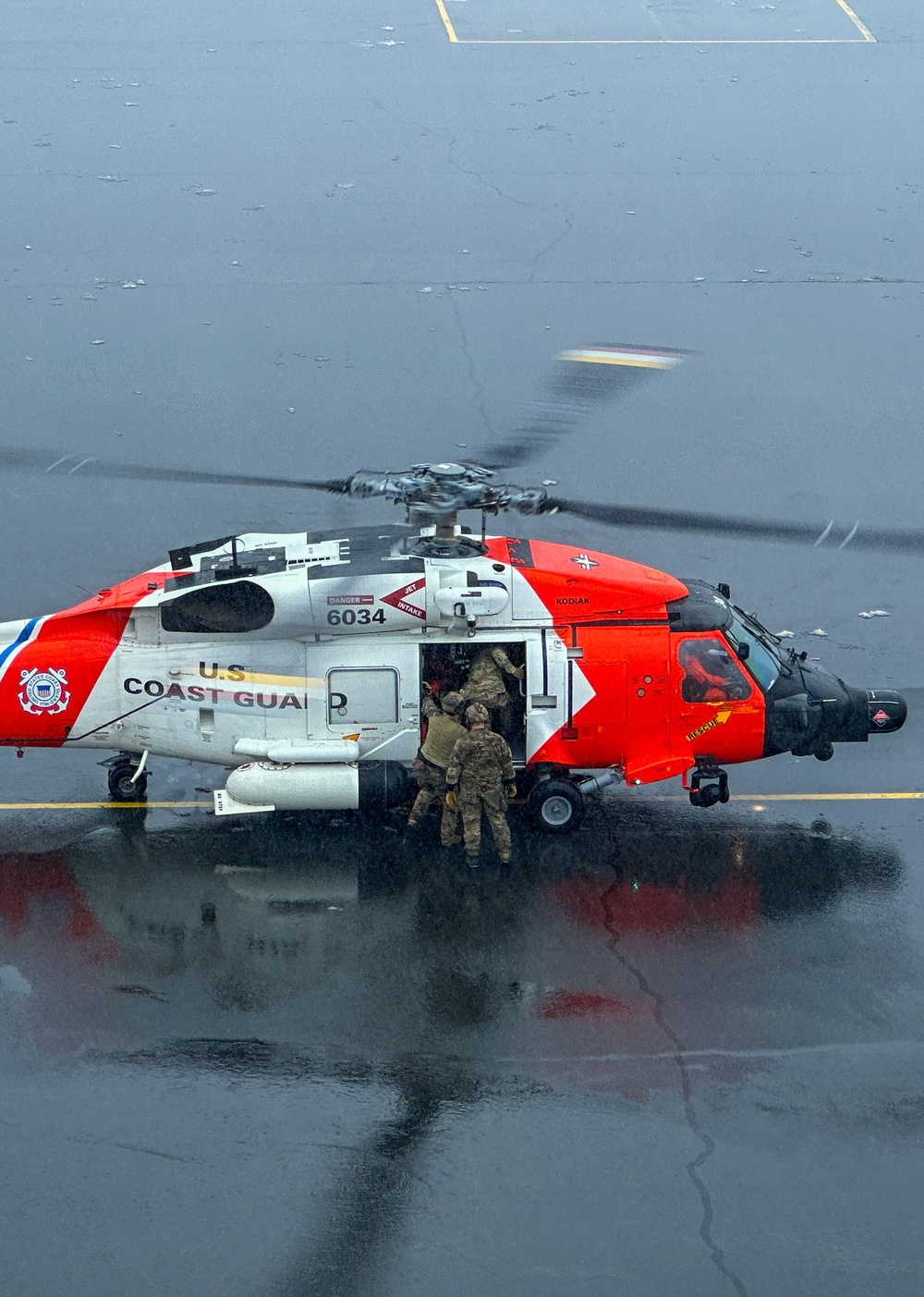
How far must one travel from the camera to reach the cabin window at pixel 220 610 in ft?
44.4

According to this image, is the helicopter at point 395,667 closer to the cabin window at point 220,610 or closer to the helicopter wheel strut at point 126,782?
the cabin window at point 220,610

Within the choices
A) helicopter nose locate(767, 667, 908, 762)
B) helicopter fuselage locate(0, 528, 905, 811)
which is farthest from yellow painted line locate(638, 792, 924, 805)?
helicopter fuselage locate(0, 528, 905, 811)

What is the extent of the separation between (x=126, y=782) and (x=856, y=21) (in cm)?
2992

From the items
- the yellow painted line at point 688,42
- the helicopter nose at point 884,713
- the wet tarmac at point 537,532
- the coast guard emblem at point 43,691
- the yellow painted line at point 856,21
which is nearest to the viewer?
the wet tarmac at point 537,532

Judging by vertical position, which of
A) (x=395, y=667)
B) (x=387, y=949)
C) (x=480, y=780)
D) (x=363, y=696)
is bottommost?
(x=387, y=949)

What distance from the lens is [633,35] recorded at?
115 feet

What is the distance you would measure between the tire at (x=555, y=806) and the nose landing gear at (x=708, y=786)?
1083mm

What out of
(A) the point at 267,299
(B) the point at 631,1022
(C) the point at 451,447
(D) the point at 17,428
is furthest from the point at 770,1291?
(A) the point at 267,299

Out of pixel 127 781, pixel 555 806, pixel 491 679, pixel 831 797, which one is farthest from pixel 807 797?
pixel 127 781

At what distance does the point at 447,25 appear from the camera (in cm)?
3550

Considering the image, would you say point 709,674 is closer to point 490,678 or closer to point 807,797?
point 807,797

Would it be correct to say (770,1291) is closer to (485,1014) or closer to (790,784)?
(485,1014)

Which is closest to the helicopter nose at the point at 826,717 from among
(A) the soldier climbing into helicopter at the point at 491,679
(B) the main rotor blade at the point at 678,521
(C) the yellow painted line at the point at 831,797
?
(C) the yellow painted line at the point at 831,797

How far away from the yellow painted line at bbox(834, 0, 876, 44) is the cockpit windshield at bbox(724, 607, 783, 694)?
26.1 metres
